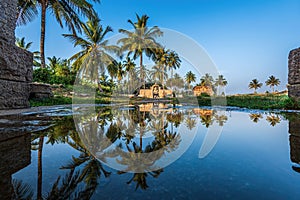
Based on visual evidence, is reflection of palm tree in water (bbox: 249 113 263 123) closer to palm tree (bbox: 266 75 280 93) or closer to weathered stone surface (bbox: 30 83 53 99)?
weathered stone surface (bbox: 30 83 53 99)

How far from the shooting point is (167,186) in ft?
4.22

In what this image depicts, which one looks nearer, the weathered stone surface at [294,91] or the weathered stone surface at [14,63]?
the weathered stone surface at [14,63]

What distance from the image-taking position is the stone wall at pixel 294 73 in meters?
7.86

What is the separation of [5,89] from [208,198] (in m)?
8.05

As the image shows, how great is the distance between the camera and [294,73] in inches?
314

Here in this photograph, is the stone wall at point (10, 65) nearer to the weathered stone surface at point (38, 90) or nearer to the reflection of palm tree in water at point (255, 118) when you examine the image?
the weathered stone surface at point (38, 90)

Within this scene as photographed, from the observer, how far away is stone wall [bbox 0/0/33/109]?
613 cm

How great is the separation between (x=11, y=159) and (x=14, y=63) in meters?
6.81

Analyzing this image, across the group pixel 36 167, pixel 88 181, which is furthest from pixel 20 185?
pixel 88 181

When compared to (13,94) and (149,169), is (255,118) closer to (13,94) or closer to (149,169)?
(149,169)

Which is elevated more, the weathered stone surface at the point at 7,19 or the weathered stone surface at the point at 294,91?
the weathered stone surface at the point at 7,19

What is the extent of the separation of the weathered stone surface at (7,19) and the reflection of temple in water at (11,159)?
233 inches

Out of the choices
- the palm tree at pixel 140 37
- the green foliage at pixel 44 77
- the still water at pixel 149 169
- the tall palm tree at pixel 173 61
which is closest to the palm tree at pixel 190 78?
the tall palm tree at pixel 173 61

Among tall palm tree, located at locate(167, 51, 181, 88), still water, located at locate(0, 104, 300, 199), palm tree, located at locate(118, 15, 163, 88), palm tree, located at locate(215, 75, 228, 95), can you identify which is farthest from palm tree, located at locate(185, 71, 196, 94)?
still water, located at locate(0, 104, 300, 199)
